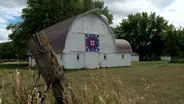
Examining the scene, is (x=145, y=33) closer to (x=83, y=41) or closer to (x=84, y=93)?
(x=83, y=41)

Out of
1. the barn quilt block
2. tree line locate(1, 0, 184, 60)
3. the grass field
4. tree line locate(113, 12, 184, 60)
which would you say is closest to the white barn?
the barn quilt block

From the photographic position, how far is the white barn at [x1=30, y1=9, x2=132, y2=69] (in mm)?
24438

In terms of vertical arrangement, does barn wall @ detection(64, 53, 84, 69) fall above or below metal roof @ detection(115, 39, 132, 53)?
below

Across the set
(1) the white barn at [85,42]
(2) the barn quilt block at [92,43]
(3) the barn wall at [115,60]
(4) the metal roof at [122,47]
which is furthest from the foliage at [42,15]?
(3) the barn wall at [115,60]

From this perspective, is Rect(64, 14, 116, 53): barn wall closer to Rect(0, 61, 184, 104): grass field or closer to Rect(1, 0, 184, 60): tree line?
Rect(1, 0, 184, 60): tree line

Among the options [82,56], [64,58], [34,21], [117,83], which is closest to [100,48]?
[82,56]

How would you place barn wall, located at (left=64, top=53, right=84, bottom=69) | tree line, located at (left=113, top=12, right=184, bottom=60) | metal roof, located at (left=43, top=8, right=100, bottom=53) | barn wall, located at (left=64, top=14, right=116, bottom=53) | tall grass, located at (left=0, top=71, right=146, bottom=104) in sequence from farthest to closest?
tree line, located at (left=113, top=12, right=184, bottom=60) < barn wall, located at (left=64, top=14, right=116, bottom=53) < metal roof, located at (left=43, top=8, right=100, bottom=53) < barn wall, located at (left=64, top=53, right=84, bottom=69) < tall grass, located at (left=0, top=71, right=146, bottom=104)

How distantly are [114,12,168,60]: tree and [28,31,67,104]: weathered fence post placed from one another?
56.1m

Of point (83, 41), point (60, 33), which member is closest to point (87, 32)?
point (83, 41)

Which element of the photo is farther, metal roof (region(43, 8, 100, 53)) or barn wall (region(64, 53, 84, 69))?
metal roof (region(43, 8, 100, 53))

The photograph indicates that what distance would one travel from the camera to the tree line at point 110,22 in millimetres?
36719

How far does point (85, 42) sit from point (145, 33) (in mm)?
35250

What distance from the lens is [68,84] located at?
3.00m

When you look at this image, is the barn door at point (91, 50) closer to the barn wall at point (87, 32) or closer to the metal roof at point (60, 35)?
the barn wall at point (87, 32)
